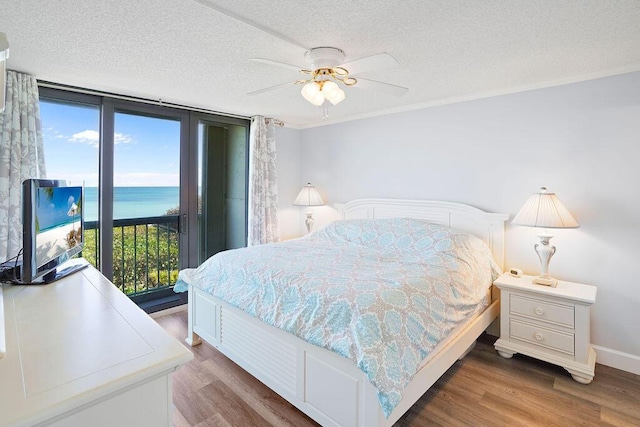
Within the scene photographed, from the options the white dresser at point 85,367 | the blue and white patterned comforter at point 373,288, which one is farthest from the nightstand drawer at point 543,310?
the white dresser at point 85,367

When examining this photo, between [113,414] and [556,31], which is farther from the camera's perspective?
[556,31]

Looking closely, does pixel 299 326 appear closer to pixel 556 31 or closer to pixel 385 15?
pixel 385 15

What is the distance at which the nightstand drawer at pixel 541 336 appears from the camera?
7.82 ft

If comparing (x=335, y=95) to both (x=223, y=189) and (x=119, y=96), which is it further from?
(x=223, y=189)

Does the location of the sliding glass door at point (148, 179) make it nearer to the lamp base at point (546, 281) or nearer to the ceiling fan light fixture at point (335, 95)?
the ceiling fan light fixture at point (335, 95)

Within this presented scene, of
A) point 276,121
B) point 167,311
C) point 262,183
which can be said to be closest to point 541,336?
point 262,183

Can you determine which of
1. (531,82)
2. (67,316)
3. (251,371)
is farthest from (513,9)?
(251,371)

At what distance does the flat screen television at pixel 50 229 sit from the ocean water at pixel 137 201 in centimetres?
133

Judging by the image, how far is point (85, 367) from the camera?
2.89 ft

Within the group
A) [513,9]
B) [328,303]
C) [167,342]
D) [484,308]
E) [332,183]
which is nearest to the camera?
[167,342]

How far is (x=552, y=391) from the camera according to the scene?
87.8 inches

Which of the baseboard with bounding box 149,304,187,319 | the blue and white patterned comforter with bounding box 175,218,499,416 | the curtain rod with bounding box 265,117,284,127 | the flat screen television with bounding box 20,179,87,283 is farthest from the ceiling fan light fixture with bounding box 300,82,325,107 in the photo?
the baseboard with bounding box 149,304,187,319

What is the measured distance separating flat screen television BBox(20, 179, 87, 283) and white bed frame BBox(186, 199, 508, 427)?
105cm

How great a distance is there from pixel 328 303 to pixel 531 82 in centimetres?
256
